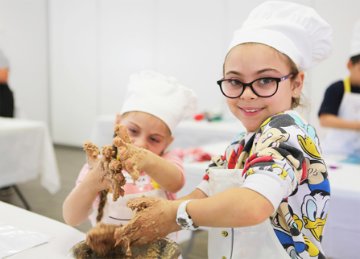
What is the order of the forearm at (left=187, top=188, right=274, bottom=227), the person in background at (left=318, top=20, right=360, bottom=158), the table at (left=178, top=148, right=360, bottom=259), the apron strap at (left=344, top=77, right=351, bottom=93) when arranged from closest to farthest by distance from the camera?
the forearm at (left=187, top=188, right=274, bottom=227) < the table at (left=178, top=148, right=360, bottom=259) < the person in background at (left=318, top=20, right=360, bottom=158) < the apron strap at (left=344, top=77, right=351, bottom=93)

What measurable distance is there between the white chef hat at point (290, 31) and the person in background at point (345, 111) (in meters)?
1.39

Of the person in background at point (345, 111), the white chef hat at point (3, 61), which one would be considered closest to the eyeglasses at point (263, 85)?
the person in background at point (345, 111)

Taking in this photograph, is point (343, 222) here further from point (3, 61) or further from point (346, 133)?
point (3, 61)

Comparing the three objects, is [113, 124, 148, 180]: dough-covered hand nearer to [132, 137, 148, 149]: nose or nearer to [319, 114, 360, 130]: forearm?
[132, 137, 148, 149]: nose

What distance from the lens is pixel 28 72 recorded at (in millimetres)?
5371

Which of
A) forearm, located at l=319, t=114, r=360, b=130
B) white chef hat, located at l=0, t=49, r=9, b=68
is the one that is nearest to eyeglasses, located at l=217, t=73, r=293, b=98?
forearm, located at l=319, t=114, r=360, b=130

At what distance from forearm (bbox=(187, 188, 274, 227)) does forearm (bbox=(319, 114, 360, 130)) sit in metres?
1.74

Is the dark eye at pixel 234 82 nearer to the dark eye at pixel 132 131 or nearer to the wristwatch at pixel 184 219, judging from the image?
the wristwatch at pixel 184 219

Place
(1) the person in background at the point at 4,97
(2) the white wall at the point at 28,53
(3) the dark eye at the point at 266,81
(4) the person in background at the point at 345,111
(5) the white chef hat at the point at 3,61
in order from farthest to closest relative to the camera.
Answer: (2) the white wall at the point at 28,53
(5) the white chef hat at the point at 3,61
(1) the person in background at the point at 4,97
(4) the person in background at the point at 345,111
(3) the dark eye at the point at 266,81

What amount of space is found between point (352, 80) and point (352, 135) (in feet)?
0.96

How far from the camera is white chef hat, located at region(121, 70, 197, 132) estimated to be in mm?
1041

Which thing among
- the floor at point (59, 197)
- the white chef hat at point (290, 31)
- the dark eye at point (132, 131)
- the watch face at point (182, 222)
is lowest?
the floor at point (59, 197)

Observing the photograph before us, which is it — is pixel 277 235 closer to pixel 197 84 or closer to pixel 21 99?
pixel 197 84

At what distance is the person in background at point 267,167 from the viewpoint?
1.93ft
